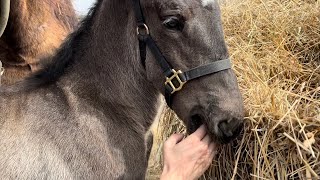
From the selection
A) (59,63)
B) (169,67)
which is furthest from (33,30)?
(169,67)

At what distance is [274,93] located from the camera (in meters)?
3.04

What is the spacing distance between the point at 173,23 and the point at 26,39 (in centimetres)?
209

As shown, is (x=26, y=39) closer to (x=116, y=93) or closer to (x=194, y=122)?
(x=116, y=93)

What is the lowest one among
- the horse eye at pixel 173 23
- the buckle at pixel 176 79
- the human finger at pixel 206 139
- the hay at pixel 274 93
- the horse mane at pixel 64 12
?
the hay at pixel 274 93

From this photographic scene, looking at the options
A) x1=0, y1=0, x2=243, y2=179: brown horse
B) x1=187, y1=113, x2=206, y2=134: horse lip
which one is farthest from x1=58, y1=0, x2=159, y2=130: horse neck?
x1=187, y1=113, x2=206, y2=134: horse lip

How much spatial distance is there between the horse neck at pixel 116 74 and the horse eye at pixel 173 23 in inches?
11.2

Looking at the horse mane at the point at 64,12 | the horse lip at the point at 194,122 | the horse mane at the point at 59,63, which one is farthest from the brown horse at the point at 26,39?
the horse lip at the point at 194,122

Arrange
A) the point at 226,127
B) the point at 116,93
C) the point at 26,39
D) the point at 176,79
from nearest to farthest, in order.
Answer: the point at 226,127 < the point at 176,79 < the point at 116,93 < the point at 26,39

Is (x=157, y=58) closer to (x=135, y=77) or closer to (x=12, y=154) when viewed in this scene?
(x=135, y=77)

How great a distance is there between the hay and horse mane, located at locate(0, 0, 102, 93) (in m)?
0.97

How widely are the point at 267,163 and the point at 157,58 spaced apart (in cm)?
85

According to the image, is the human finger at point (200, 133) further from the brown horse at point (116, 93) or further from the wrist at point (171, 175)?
the wrist at point (171, 175)

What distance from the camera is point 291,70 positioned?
341 cm

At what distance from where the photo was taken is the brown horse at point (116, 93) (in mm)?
2787
